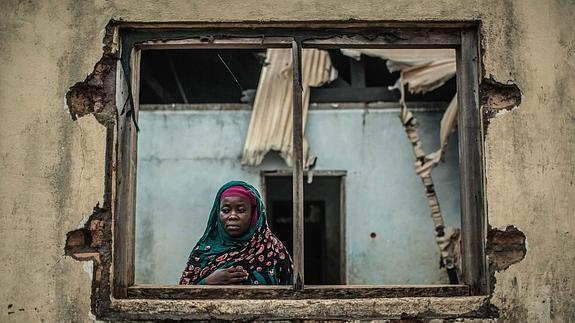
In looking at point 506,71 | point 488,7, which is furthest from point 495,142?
point 488,7

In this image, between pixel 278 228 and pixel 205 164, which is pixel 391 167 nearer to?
pixel 278 228

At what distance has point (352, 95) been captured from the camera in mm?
8328

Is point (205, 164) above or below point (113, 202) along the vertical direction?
above

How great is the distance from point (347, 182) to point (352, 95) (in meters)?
0.99

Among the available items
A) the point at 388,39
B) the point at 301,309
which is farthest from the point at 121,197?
the point at 388,39

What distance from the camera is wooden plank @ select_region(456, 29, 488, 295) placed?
3445 millimetres

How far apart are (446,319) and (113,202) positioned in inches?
64.6

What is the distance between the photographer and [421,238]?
27.1 feet

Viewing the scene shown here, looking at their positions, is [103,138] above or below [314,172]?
below

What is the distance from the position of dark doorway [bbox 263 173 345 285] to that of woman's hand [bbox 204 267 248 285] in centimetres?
438

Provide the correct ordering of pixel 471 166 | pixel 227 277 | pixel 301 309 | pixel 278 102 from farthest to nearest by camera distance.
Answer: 1. pixel 278 102
2. pixel 227 277
3. pixel 471 166
4. pixel 301 309

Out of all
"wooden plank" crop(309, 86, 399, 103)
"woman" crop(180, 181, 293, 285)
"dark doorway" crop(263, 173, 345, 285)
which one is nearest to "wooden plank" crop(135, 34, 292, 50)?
"woman" crop(180, 181, 293, 285)

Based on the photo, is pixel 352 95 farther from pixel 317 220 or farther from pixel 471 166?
pixel 471 166

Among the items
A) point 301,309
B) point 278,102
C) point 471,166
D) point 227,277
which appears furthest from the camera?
point 278,102
